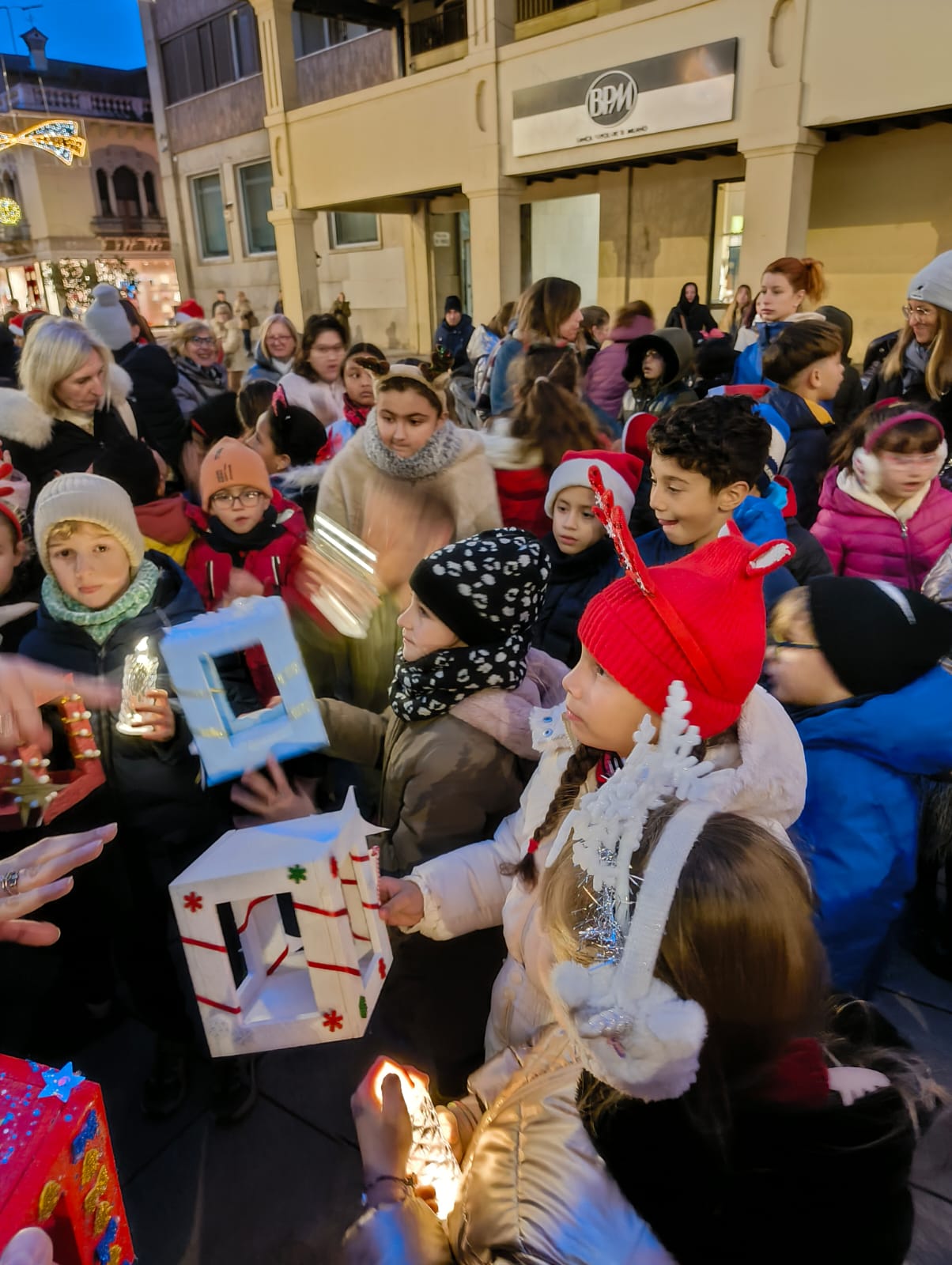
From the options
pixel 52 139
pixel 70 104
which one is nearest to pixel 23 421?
pixel 52 139

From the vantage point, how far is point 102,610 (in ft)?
6.30

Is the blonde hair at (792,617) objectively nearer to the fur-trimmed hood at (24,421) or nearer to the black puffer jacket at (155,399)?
the fur-trimmed hood at (24,421)

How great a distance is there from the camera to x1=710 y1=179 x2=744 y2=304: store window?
1138cm

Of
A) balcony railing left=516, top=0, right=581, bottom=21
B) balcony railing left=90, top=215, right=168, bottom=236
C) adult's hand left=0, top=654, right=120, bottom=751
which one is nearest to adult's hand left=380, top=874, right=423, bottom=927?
adult's hand left=0, top=654, right=120, bottom=751

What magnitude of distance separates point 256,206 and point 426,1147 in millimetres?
22492

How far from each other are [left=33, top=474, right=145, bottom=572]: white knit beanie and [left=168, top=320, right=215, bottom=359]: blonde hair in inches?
173

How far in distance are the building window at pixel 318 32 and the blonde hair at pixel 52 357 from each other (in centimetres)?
1752

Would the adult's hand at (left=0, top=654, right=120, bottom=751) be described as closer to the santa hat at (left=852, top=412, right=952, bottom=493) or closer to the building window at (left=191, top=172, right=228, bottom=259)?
the santa hat at (left=852, top=412, right=952, bottom=493)

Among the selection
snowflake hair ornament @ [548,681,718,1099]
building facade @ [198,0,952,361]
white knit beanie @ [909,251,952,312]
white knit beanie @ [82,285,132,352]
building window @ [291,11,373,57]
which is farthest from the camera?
building window @ [291,11,373,57]

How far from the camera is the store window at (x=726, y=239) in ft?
37.3

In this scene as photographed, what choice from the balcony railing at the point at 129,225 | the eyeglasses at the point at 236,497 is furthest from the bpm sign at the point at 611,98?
the balcony railing at the point at 129,225

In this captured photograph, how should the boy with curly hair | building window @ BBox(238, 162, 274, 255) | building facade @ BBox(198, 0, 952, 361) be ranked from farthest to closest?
building window @ BBox(238, 162, 274, 255) → building facade @ BBox(198, 0, 952, 361) → the boy with curly hair

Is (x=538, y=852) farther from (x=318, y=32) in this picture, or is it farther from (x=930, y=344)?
(x=318, y=32)

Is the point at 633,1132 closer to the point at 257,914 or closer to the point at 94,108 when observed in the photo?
the point at 257,914
